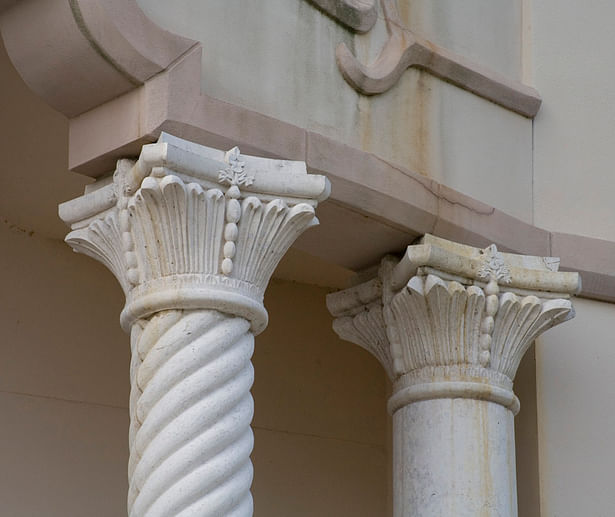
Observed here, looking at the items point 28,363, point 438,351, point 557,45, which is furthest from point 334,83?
point 28,363

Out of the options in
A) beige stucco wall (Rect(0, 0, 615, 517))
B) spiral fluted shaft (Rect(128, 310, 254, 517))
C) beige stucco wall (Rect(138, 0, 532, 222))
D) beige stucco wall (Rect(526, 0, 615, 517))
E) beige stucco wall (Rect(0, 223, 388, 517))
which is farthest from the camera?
beige stucco wall (Rect(0, 223, 388, 517))

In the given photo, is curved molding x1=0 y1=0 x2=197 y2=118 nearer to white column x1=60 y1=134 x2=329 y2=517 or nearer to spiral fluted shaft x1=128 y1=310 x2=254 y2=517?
white column x1=60 y1=134 x2=329 y2=517

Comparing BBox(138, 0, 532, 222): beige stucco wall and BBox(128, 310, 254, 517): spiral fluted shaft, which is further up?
BBox(138, 0, 532, 222): beige stucco wall

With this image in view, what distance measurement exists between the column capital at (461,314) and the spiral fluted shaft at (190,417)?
110 centimetres

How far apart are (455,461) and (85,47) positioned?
2.12 m

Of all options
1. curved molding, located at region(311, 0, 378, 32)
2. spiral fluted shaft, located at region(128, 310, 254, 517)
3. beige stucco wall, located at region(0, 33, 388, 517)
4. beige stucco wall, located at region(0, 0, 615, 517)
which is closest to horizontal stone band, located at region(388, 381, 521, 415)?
beige stucco wall, located at region(0, 0, 615, 517)

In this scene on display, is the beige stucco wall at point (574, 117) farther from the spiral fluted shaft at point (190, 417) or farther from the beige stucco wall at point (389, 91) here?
the spiral fluted shaft at point (190, 417)

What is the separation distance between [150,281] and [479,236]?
64.8 inches

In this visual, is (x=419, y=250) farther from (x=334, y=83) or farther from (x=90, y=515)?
(x=90, y=515)

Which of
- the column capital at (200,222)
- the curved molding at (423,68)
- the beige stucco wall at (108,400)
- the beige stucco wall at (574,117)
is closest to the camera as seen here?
the column capital at (200,222)

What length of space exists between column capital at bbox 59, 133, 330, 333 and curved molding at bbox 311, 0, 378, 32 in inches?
34.1

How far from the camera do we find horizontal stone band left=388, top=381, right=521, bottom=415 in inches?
244

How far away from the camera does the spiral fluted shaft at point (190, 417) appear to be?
5059 mm

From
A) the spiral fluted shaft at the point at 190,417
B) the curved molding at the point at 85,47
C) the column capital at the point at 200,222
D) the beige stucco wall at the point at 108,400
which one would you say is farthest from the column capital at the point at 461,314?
the beige stucco wall at the point at 108,400
